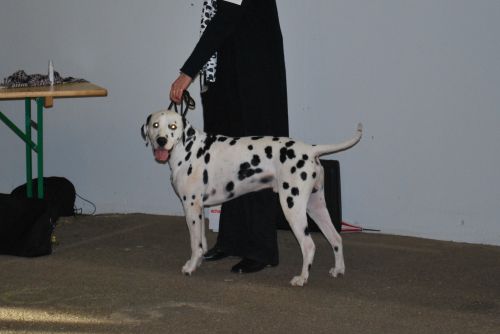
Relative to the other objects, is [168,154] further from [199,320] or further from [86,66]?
[86,66]

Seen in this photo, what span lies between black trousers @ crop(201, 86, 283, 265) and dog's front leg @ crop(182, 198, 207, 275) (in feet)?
0.92

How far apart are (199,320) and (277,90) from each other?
1.43m

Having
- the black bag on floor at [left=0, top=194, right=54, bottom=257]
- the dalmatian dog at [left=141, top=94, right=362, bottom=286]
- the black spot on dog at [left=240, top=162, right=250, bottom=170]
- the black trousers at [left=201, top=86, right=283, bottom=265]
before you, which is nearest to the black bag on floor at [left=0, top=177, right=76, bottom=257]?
the black bag on floor at [left=0, top=194, right=54, bottom=257]

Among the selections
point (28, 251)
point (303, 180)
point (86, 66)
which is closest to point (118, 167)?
point (86, 66)

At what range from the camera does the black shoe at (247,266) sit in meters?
4.12

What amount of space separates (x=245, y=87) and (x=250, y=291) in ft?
3.56

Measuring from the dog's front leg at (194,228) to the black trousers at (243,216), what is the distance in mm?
281

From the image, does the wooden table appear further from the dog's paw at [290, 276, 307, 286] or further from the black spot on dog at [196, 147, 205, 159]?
the dog's paw at [290, 276, 307, 286]

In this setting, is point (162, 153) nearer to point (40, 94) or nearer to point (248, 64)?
point (248, 64)

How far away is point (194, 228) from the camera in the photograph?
13.2ft

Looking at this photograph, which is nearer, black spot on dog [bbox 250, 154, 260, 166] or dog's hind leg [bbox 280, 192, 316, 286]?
dog's hind leg [bbox 280, 192, 316, 286]

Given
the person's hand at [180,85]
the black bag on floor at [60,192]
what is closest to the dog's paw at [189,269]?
the person's hand at [180,85]

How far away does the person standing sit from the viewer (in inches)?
156

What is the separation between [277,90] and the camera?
13.6 ft
